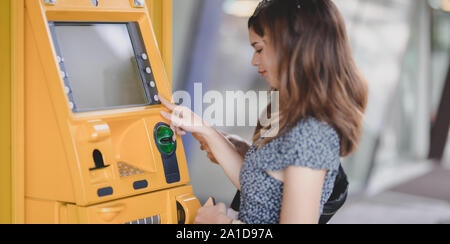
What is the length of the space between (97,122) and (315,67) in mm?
699

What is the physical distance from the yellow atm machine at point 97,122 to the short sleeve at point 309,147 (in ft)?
1.51

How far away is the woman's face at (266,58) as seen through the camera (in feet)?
5.46

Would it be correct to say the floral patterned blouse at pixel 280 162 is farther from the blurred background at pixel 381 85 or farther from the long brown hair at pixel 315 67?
the blurred background at pixel 381 85

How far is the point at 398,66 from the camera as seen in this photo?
6062mm

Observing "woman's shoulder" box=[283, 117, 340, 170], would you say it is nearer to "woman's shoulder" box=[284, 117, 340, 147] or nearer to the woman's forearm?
"woman's shoulder" box=[284, 117, 340, 147]

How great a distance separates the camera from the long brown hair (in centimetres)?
158

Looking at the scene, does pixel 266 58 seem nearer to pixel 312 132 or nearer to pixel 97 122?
pixel 312 132

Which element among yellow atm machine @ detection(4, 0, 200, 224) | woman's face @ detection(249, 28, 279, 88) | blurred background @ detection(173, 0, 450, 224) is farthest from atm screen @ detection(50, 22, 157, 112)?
blurred background @ detection(173, 0, 450, 224)

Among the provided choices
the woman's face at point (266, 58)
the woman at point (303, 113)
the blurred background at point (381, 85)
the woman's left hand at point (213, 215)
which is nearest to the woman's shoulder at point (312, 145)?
the woman at point (303, 113)

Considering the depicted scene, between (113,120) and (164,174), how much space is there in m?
0.27

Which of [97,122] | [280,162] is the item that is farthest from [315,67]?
[97,122]

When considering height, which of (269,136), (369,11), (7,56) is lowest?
(269,136)
